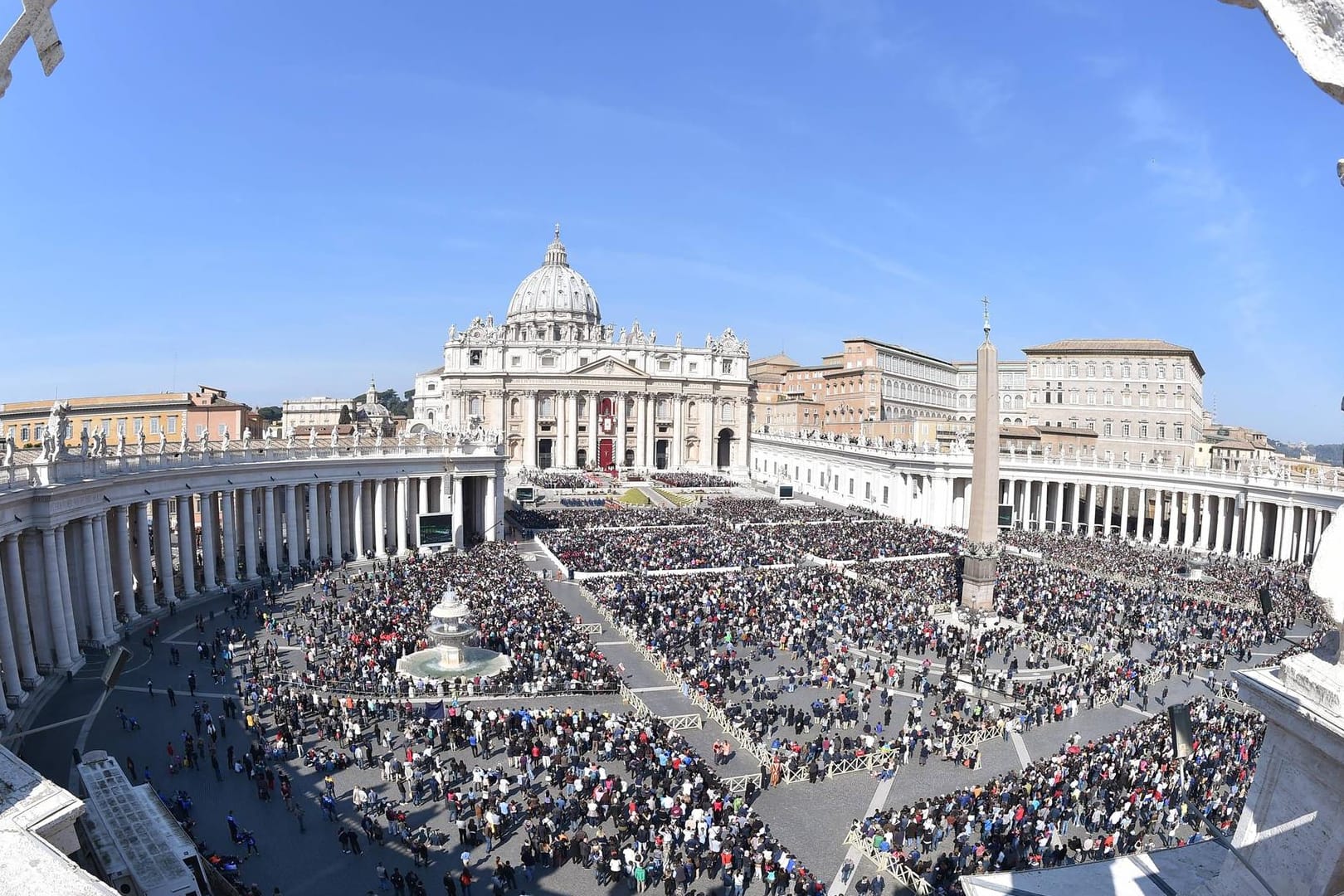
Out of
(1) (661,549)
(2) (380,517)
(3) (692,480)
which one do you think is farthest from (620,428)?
(1) (661,549)

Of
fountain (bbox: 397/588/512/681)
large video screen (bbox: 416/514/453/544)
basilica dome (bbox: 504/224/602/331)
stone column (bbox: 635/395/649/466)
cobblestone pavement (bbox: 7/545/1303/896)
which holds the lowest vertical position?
cobblestone pavement (bbox: 7/545/1303/896)

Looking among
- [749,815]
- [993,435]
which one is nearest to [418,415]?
[993,435]

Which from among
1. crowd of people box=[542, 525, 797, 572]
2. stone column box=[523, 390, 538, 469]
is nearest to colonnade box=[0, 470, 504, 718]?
crowd of people box=[542, 525, 797, 572]

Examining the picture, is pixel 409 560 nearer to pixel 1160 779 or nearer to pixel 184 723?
pixel 184 723

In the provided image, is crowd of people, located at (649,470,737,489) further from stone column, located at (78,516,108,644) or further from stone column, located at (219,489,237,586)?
stone column, located at (78,516,108,644)

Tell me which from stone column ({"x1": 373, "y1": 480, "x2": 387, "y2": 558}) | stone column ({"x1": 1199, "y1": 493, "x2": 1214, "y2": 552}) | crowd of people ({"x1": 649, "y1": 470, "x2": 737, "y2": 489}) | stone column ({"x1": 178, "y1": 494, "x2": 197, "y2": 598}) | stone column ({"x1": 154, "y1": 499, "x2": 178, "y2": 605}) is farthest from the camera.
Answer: crowd of people ({"x1": 649, "y1": 470, "x2": 737, "y2": 489})

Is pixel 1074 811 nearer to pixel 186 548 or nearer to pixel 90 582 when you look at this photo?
pixel 90 582
